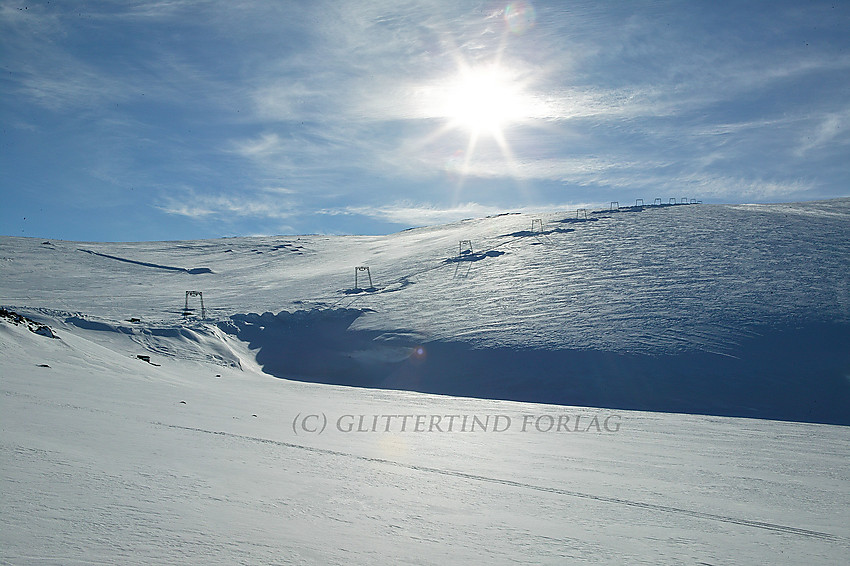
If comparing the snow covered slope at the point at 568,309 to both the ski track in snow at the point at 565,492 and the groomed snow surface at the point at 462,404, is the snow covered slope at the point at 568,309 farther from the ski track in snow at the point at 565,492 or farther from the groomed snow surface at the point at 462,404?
the ski track in snow at the point at 565,492

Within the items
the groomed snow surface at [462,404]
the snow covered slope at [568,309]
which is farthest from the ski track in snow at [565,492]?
the snow covered slope at [568,309]

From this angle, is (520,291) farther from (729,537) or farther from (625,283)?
(729,537)

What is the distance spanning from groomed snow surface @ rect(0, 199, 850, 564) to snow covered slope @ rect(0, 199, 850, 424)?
0.33 feet

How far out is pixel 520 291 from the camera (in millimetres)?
21094

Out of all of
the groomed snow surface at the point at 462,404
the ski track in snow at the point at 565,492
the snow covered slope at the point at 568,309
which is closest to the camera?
the groomed snow surface at the point at 462,404

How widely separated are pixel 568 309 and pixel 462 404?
7479 millimetres

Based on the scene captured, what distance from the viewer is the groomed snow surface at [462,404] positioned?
3.22m

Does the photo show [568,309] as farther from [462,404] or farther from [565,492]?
[565,492]

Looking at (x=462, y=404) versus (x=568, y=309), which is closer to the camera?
(x=462, y=404)

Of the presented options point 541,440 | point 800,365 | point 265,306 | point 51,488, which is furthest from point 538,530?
point 265,306

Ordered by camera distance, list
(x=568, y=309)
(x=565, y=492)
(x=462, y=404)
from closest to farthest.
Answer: (x=565, y=492), (x=462, y=404), (x=568, y=309)

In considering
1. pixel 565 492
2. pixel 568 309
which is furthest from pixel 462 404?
pixel 565 492

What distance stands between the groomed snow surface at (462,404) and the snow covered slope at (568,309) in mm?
101

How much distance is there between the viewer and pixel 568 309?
1853 cm
